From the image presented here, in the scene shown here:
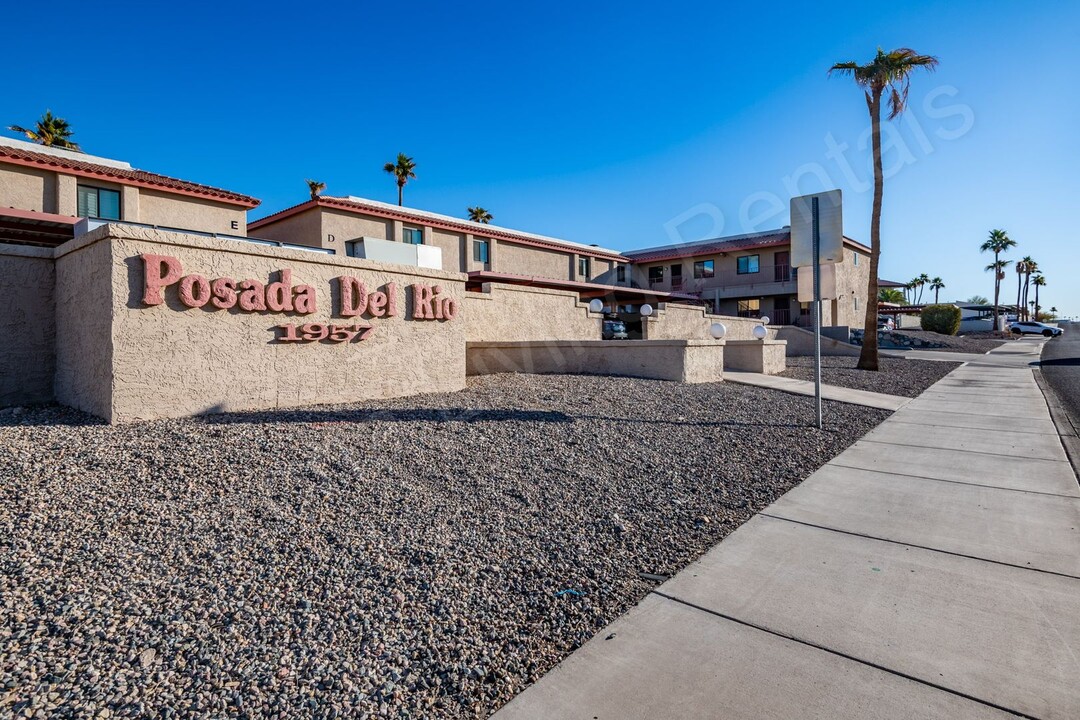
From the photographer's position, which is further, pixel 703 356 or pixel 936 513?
pixel 703 356

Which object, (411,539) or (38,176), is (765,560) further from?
(38,176)

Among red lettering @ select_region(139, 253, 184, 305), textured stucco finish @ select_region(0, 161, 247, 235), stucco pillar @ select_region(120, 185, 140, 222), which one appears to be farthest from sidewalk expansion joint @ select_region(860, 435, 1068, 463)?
stucco pillar @ select_region(120, 185, 140, 222)

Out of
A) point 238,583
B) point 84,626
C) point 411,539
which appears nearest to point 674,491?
point 411,539

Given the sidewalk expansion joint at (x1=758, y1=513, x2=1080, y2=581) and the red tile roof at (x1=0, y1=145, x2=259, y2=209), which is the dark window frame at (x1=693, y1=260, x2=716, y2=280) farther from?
the sidewalk expansion joint at (x1=758, y1=513, x2=1080, y2=581)

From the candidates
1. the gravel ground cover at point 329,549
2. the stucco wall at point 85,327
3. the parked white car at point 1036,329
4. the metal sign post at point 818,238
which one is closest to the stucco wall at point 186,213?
the stucco wall at point 85,327

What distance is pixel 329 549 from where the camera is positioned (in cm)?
421

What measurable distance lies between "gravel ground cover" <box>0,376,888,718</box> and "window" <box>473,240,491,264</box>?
22768mm

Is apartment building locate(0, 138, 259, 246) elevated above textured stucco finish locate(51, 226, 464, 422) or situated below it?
above

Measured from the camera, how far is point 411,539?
4457 millimetres

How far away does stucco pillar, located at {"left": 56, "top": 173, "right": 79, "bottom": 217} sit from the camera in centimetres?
1792

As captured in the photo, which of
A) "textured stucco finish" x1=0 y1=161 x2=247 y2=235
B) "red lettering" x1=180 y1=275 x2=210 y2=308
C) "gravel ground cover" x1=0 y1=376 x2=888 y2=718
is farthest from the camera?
"textured stucco finish" x1=0 y1=161 x2=247 y2=235

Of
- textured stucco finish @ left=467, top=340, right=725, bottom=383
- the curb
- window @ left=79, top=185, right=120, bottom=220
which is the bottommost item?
the curb

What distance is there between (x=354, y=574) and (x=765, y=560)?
3027 mm

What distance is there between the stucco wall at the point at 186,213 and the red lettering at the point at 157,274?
588 inches
